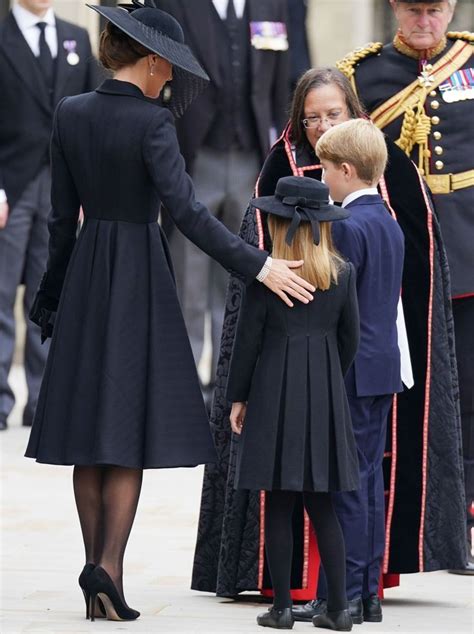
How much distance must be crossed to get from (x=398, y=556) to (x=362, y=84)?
5.14 ft

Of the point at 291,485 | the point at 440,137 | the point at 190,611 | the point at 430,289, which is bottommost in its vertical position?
the point at 190,611

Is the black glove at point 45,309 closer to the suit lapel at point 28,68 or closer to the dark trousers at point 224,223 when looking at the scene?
the dark trousers at point 224,223

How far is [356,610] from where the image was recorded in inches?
223

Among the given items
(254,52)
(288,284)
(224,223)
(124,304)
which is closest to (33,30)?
(254,52)

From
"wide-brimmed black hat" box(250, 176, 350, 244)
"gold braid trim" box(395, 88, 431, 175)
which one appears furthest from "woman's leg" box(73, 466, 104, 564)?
"gold braid trim" box(395, 88, 431, 175)

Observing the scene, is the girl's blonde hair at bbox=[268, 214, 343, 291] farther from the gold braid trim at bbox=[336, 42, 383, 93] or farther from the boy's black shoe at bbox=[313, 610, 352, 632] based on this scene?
the gold braid trim at bbox=[336, 42, 383, 93]

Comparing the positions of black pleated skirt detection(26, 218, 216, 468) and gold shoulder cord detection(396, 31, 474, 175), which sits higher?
gold shoulder cord detection(396, 31, 474, 175)

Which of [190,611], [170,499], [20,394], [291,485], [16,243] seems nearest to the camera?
[291,485]

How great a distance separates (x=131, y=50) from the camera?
5621 millimetres

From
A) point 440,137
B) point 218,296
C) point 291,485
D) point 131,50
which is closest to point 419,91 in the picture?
point 440,137

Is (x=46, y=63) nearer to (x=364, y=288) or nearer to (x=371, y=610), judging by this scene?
(x=364, y=288)

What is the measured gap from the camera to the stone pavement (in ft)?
18.5

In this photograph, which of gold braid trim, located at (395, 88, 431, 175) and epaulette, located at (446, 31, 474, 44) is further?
epaulette, located at (446, 31, 474, 44)

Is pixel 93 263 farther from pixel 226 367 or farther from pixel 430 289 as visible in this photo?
pixel 430 289
